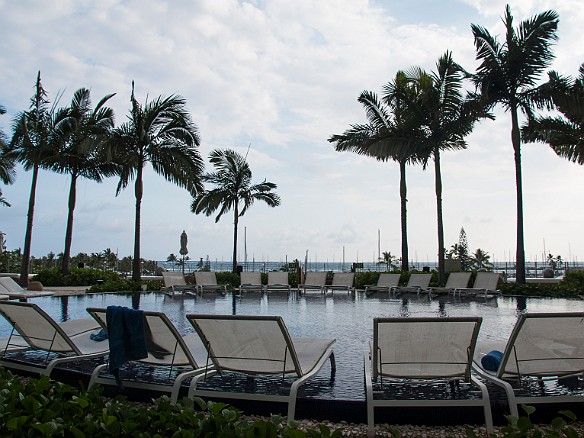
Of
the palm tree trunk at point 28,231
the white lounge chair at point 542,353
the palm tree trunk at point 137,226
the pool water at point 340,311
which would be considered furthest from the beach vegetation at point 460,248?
the white lounge chair at point 542,353

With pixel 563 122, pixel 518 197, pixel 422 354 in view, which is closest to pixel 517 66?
pixel 563 122

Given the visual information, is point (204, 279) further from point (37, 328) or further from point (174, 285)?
point (37, 328)

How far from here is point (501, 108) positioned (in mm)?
17734

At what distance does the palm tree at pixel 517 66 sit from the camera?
16391 millimetres

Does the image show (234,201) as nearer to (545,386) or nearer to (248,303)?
(248,303)

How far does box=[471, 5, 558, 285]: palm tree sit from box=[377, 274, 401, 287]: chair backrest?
4.04 meters

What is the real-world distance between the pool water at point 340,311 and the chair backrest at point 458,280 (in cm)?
109

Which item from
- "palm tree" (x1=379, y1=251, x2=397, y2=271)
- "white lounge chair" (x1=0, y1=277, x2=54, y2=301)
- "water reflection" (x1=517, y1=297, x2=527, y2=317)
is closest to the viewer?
"water reflection" (x1=517, y1=297, x2=527, y2=317)

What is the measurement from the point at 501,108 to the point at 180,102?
11.9 m

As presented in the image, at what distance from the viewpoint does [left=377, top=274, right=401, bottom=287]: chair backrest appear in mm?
16391

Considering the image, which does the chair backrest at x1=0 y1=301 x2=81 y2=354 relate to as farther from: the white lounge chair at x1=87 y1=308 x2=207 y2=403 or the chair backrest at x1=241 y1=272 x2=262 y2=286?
the chair backrest at x1=241 y1=272 x2=262 y2=286

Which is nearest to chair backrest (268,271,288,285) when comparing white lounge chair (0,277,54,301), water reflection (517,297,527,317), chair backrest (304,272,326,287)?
chair backrest (304,272,326,287)

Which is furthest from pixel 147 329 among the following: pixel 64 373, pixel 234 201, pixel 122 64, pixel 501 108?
pixel 234 201

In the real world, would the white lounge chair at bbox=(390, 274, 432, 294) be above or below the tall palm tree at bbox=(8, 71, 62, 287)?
below
